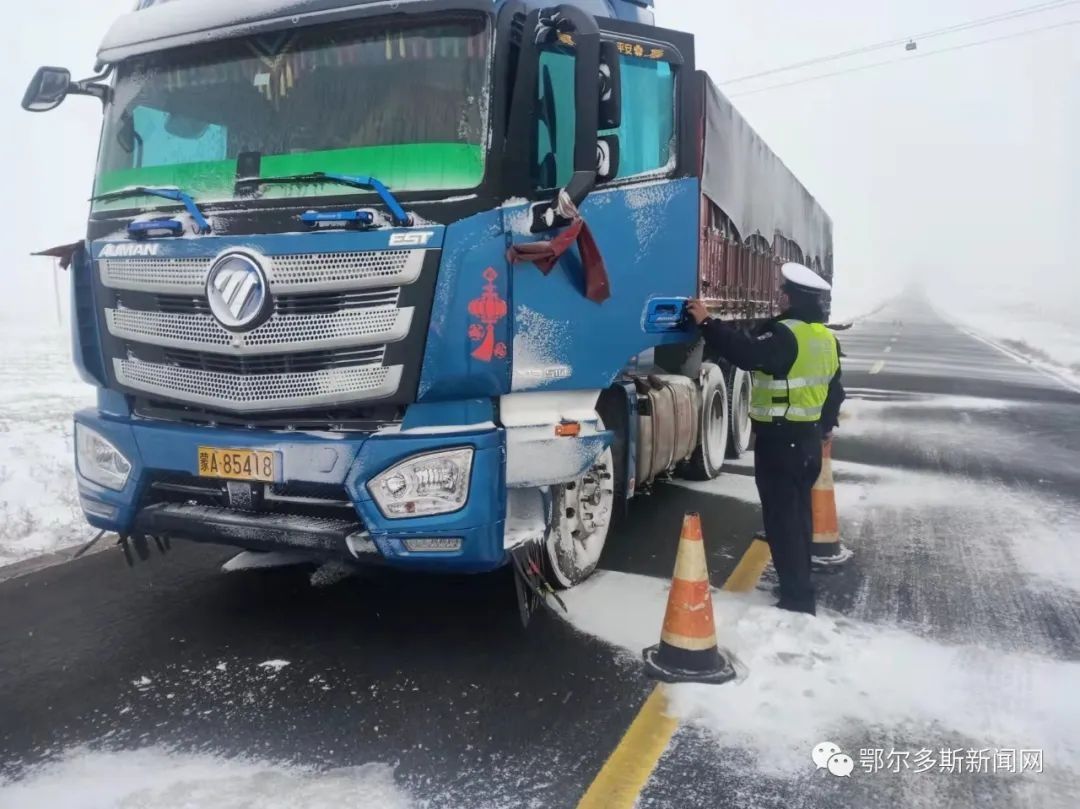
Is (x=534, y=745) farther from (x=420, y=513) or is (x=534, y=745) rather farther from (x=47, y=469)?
(x=47, y=469)

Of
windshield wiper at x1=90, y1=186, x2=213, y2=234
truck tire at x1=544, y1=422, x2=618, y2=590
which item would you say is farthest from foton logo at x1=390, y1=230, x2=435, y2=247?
truck tire at x1=544, y1=422, x2=618, y2=590

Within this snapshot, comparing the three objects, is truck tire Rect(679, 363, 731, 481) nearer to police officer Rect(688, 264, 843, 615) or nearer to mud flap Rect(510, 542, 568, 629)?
police officer Rect(688, 264, 843, 615)

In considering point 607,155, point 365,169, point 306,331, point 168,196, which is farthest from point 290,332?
point 607,155

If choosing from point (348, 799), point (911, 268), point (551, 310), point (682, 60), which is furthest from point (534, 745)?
point (911, 268)

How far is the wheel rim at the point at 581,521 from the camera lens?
4492 millimetres

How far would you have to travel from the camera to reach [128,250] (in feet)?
13.1

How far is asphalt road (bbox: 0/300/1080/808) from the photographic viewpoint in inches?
119

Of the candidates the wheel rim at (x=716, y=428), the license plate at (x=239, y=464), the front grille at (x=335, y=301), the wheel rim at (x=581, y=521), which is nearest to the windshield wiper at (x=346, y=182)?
the front grille at (x=335, y=301)

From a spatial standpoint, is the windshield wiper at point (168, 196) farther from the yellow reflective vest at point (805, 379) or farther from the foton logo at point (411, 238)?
the yellow reflective vest at point (805, 379)

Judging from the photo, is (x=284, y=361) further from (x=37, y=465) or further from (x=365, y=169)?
(x=37, y=465)

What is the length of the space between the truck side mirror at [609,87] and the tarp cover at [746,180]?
5.43ft

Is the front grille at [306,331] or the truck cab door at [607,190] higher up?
the truck cab door at [607,190]

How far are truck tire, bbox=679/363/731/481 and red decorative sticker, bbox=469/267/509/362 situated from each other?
3.76m

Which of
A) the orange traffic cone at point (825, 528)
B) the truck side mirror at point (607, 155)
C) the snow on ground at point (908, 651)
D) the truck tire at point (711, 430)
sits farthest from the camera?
the truck tire at point (711, 430)
